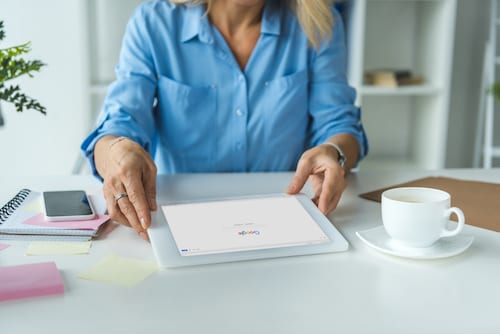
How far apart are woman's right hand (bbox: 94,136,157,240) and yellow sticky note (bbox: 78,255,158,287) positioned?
9cm

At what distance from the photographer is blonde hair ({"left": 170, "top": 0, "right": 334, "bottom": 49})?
1484 mm

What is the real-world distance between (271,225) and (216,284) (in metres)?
0.21

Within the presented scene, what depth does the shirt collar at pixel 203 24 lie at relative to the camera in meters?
1.49

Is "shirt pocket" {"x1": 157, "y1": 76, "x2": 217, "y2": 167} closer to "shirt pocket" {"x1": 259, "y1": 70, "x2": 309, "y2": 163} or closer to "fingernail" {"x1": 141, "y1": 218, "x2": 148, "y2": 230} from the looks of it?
"shirt pocket" {"x1": 259, "y1": 70, "x2": 309, "y2": 163}

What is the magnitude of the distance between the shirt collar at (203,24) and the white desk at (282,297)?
685mm

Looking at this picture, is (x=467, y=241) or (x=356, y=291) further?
(x=467, y=241)

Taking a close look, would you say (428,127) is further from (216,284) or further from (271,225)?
(216,284)

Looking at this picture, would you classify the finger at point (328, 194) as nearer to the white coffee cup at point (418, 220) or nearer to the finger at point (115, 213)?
the white coffee cup at point (418, 220)

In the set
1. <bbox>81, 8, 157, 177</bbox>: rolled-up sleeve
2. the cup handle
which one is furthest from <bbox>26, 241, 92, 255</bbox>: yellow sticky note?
the cup handle

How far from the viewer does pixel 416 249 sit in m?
0.87

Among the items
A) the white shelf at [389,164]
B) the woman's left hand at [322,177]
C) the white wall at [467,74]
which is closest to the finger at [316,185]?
the woman's left hand at [322,177]

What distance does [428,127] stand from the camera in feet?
9.77

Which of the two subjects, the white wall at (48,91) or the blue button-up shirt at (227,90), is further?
the white wall at (48,91)

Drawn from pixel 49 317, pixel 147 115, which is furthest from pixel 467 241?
pixel 147 115
